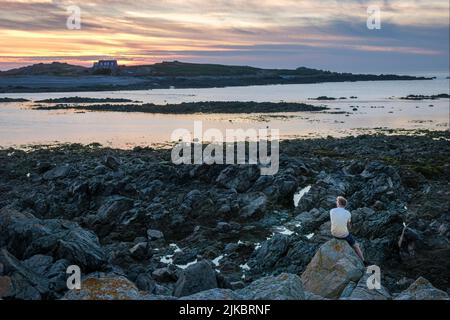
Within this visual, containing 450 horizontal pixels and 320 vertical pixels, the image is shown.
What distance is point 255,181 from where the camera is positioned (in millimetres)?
25516

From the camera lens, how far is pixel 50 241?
13.0 meters

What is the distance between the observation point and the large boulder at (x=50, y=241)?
12.5 meters

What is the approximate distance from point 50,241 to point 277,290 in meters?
6.73

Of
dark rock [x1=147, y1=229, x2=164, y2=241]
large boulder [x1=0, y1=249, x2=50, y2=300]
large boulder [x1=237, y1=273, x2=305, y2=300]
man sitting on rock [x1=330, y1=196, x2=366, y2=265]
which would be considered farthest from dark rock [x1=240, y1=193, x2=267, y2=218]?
large boulder [x1=0, y1=249, x2=50, y2=300]

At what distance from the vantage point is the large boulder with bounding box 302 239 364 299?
11023mm

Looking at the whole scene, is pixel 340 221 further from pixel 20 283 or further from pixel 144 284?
pixel 20 283

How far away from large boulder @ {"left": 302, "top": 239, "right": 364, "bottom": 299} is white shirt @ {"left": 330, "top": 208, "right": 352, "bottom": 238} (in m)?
0.22

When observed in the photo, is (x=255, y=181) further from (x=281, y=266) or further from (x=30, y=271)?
(x=30, y=271)

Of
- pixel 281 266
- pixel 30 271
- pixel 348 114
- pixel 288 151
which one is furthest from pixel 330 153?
pixel 348 114

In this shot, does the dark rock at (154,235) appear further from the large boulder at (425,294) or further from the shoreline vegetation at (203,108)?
the shoreline vegetation at (203,108)

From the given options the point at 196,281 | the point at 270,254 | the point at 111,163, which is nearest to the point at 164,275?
the point at 196,281

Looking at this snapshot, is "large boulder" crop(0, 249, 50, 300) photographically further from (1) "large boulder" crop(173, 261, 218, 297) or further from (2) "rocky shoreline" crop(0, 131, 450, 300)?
(1) "large boulder" crop(173, 261, 218, 297)
